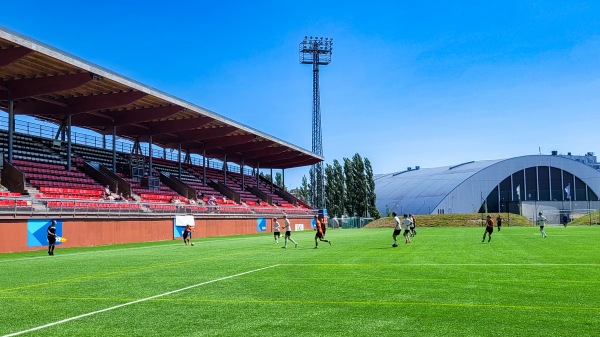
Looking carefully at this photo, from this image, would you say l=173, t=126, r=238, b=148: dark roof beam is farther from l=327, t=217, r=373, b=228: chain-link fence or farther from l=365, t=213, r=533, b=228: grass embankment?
l=365, t=213, r=533, b=228: grass embankment

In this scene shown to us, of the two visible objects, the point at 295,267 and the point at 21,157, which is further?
the point at 21,157

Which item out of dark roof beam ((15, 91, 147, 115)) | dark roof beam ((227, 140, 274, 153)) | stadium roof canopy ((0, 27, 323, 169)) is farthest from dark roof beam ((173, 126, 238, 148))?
dark roof beam ((15, 91, 147, 115))

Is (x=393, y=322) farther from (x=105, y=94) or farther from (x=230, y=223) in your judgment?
(x=230, y=223)

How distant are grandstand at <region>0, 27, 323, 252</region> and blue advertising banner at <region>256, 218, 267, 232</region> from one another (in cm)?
10

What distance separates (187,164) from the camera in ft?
219

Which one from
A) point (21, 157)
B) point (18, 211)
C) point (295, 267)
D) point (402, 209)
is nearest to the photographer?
point (295, 267)

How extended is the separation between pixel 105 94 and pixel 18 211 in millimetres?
13439

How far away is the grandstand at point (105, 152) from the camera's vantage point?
3172 centimetres

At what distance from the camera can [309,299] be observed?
1108cm

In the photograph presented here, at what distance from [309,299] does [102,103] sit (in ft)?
108

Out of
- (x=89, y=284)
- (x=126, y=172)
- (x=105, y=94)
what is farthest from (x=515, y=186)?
(x=89, y=284)

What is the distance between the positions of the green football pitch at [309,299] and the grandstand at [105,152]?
15347 millimetres

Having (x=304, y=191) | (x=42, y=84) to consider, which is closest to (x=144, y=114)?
(x=42, y=84)

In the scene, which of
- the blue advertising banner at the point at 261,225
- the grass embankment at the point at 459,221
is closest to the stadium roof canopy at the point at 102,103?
the blue advertising banner at the point at 261,225
